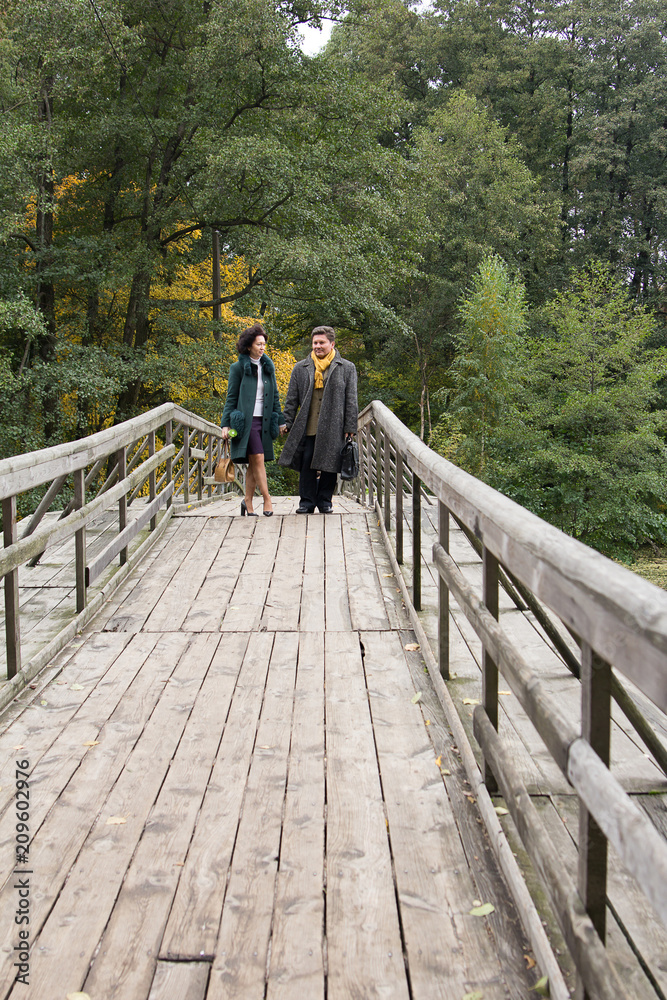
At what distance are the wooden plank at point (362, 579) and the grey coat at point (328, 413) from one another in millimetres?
610

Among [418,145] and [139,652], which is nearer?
[139,652]

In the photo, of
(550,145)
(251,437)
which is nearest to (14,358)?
(251,437)

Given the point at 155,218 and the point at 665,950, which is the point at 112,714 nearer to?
the point at 665,950

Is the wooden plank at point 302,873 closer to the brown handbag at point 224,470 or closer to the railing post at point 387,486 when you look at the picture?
the railing post at point 387,486

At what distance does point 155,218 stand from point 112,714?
16361 mm

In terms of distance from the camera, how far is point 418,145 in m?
32.9

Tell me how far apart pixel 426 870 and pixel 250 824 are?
0.55 metres

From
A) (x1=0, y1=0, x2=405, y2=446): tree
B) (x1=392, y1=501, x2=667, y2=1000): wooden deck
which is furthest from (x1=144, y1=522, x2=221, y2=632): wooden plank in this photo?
(x1=0, y1=0, x2=405, y2=446): tree

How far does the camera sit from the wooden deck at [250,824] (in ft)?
6.30

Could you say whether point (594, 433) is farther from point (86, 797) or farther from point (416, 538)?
point (86, 797)

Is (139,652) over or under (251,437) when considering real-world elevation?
under

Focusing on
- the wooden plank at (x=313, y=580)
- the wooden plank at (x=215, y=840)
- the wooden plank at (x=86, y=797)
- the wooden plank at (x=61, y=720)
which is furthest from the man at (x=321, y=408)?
the wooden plank at (x=215, y=840)

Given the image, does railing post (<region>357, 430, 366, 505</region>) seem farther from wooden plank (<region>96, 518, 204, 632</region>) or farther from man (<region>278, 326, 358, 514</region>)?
wooden plank (<region>96, 518, 204, 632</region>)

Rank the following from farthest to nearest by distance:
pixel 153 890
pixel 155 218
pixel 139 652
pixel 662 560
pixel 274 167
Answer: pixel 662 560
pixel 155 218
pixel 274 167
pixel 139 652
pixel 153 890
